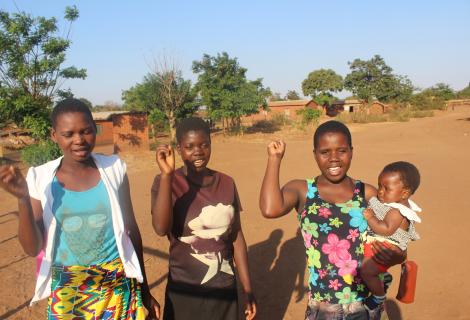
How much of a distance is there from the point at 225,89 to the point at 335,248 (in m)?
23.6

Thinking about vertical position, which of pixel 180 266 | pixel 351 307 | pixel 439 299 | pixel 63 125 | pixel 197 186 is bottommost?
pixel 439 299

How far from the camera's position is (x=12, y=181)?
153cm

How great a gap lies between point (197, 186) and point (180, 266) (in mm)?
446

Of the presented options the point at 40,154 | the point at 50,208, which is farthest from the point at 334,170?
the point at 40,154

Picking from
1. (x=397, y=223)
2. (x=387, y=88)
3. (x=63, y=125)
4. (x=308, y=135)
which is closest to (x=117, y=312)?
(x=63, y=125)

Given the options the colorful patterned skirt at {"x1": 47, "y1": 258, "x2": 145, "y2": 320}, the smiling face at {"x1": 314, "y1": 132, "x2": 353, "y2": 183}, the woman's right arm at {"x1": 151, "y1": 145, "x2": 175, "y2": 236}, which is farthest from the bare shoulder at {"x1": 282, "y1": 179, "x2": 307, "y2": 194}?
the colorful patterned skirt at {"x1": 47, "y1": 258, "x2": 145, "y2": 320}

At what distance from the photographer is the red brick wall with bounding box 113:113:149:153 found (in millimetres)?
20719

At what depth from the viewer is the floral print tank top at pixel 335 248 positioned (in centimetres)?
186

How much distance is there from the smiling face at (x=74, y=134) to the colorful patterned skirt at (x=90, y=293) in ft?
1.86

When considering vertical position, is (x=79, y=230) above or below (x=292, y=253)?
above

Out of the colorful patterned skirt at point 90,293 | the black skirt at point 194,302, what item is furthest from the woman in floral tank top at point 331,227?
the colorful patterned skirt at point 90,293

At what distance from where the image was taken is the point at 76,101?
1938 mm

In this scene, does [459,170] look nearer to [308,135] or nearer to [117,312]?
[117,312]

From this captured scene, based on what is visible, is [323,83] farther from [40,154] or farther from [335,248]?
[335,248]
